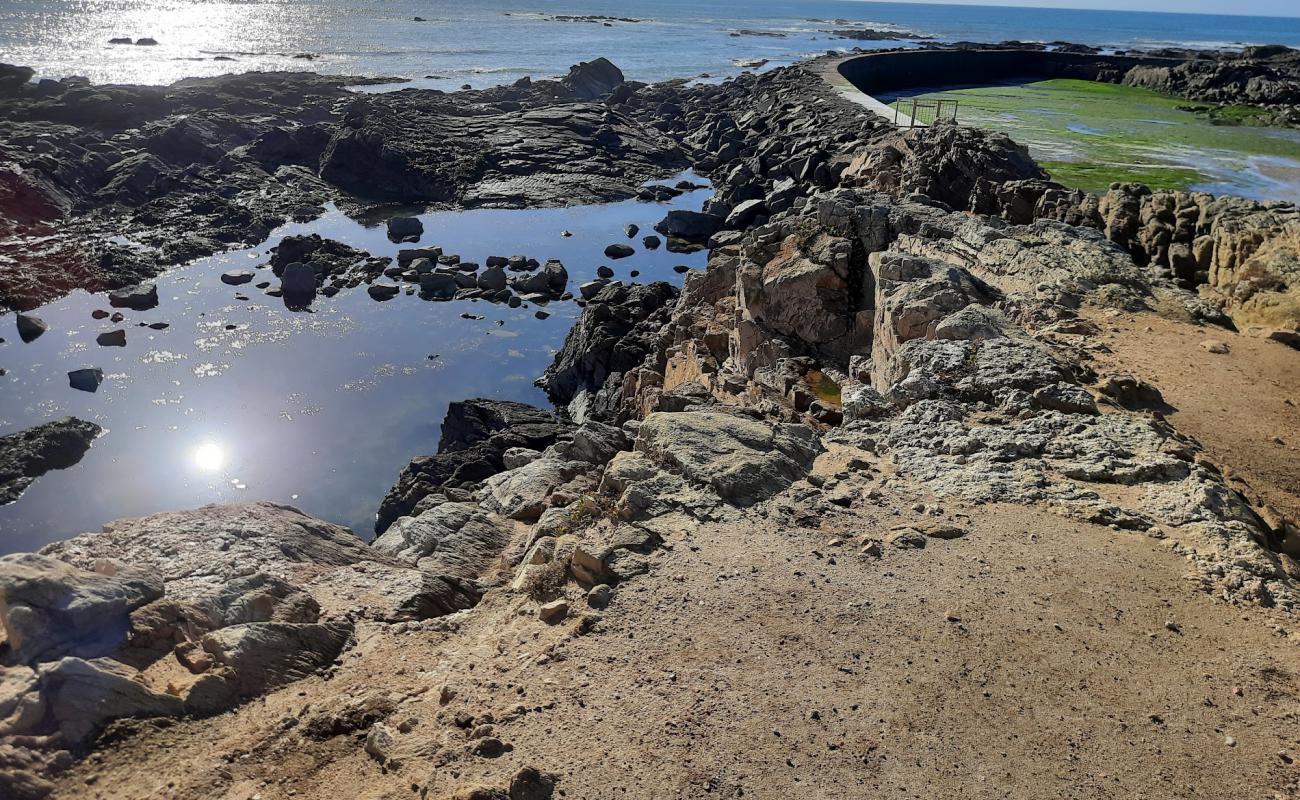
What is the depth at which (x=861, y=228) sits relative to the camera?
64.2 ft

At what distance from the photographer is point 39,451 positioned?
2352cm

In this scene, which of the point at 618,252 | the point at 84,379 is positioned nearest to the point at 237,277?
the point at 84,379

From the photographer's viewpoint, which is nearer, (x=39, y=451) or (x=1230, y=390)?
(x=1230, y=390)

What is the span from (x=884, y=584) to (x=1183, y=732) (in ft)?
9.21

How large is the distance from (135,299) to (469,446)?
1870 centimetres

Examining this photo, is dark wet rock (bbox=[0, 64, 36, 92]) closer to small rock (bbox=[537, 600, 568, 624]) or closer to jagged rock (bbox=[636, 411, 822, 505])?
jagged rock (bbox=[636, 411, 822, 505])

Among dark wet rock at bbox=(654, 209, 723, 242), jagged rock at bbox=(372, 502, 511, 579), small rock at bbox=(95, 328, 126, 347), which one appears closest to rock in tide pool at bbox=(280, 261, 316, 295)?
small rock at bbox=(95, 328, 126, 347)

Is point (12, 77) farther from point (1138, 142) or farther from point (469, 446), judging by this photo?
point (1138, 142)

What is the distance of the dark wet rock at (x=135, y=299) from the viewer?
3384 centimetres

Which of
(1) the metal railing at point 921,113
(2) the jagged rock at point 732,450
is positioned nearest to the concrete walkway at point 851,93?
(1) the metal railing at point 921,113

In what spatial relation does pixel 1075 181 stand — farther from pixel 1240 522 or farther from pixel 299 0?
pixel 299 0

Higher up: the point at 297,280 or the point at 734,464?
the point at 734,464

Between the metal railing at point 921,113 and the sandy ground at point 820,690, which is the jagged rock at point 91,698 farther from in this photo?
the metal railing at point 921,113

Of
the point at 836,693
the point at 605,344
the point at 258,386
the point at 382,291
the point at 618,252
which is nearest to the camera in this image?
the point at 836,693
